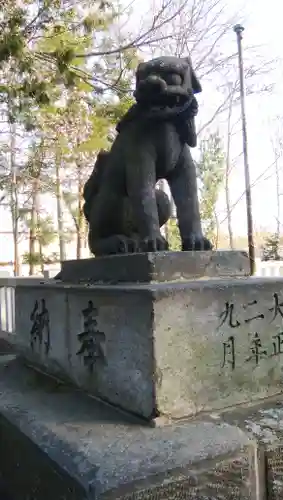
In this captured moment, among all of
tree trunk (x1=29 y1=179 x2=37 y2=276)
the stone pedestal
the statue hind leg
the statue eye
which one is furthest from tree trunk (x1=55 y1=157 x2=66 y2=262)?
the stone pedestal

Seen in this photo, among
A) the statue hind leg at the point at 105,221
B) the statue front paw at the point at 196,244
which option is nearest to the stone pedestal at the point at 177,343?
the statue front paw at the point at 196,244

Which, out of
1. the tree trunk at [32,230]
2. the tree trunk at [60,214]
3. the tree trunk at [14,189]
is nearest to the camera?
the tree trunk at [14,189]

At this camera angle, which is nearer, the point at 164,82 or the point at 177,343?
the point at 177,343

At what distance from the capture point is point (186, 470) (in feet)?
4.29

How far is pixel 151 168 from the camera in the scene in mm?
2188

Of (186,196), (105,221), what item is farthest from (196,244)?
(105,221)

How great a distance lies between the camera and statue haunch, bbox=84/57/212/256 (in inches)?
83.0

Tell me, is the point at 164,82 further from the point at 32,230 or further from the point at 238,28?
the point at 32,230

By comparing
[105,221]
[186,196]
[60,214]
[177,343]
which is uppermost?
[60,214]

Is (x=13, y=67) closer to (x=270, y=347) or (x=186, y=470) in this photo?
(x=270, y=347)

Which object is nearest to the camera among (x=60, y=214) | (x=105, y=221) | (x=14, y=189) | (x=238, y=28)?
(x=105, y=221)

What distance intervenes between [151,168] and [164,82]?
0.40m

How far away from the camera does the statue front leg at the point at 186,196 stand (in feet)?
7.27

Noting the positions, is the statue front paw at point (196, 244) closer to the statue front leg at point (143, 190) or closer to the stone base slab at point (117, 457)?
the statue front leg at point (143, 190)
